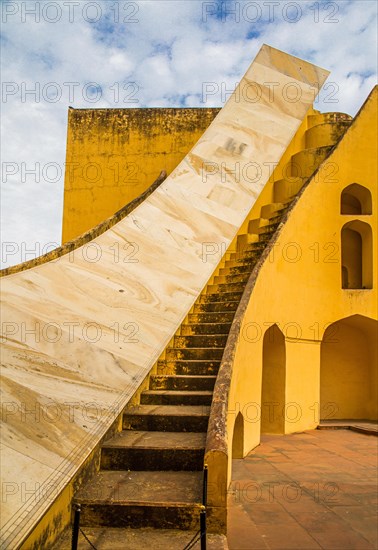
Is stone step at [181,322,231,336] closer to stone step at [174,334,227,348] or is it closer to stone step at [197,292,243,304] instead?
stone step at [174,334,227,348]

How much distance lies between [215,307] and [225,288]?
1.58 feet

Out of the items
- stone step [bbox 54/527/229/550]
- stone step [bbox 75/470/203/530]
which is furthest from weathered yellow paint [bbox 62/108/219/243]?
stone step [bbox 54/527/229/550]

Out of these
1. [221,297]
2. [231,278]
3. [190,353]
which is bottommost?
[190,353]

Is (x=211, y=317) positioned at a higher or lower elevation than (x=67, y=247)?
lower

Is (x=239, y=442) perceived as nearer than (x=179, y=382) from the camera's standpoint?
No

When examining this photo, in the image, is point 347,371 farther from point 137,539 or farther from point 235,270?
point 137,539

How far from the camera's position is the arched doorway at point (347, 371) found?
898 cm

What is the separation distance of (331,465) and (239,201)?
367 cm

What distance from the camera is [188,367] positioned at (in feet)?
13.1

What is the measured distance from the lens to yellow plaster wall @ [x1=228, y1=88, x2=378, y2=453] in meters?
6.55

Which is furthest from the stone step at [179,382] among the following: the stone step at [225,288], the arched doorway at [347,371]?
the arched doorway at [347,371]

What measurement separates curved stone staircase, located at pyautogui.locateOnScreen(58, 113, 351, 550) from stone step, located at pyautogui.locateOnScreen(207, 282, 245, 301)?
11mm

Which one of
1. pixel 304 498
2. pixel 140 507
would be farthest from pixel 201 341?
pixel 140 507

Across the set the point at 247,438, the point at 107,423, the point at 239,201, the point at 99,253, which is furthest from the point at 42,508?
the point at 239,201
